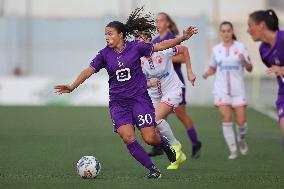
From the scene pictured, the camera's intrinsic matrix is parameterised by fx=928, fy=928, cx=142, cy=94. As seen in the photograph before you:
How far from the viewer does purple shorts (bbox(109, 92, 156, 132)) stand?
12148 millimetres

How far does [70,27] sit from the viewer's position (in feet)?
128

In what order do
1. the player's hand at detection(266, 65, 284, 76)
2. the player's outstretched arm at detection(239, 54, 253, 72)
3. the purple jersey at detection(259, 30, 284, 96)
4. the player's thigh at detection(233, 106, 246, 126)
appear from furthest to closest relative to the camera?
1. the player's thigh at detection(233, 106, 246, 126)
2. the player's outstretched arm at detection(239, 54, 253, 72)
3. the purple jersey at detection(259, 30, 284, 96)
4. the player's hand at detection(266, 65, 284, 76)

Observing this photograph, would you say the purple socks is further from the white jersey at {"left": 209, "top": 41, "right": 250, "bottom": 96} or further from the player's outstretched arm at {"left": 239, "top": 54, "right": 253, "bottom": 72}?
the player's outstretched arm at {"left": 239, "top": 54, "right": 253, "bottom": 72}

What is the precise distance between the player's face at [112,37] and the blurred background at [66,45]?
17.1m

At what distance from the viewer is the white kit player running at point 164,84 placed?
14047 millimetres

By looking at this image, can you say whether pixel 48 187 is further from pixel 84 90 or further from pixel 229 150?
pixel 84 90

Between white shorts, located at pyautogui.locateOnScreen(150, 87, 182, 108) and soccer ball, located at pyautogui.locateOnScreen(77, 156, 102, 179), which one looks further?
white shorts, located at pyautogui.locateOnScreen(150, 87, 182, 108)

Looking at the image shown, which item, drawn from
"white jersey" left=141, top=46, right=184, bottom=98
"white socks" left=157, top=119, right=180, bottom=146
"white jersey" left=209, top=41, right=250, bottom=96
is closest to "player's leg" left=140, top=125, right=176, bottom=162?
"white socks" left=157, top=119, right=180, bottom=146

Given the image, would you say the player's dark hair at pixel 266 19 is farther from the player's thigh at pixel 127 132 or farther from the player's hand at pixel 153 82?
the player's hand at pixel 153 82

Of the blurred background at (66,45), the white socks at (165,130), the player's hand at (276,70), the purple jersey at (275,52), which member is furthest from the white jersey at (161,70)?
the blurred background at (66,45)

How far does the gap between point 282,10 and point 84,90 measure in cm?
3155

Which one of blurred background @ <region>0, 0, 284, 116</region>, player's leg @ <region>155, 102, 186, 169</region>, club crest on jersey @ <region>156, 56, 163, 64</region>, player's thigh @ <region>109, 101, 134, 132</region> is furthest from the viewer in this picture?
blurred background @ <region>0, 0, 284, 116</region>

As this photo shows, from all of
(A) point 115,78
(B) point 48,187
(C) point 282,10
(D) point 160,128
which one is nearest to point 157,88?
(D) point 160,128

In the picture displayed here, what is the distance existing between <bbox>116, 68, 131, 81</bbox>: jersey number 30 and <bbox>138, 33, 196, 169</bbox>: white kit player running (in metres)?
2.00
